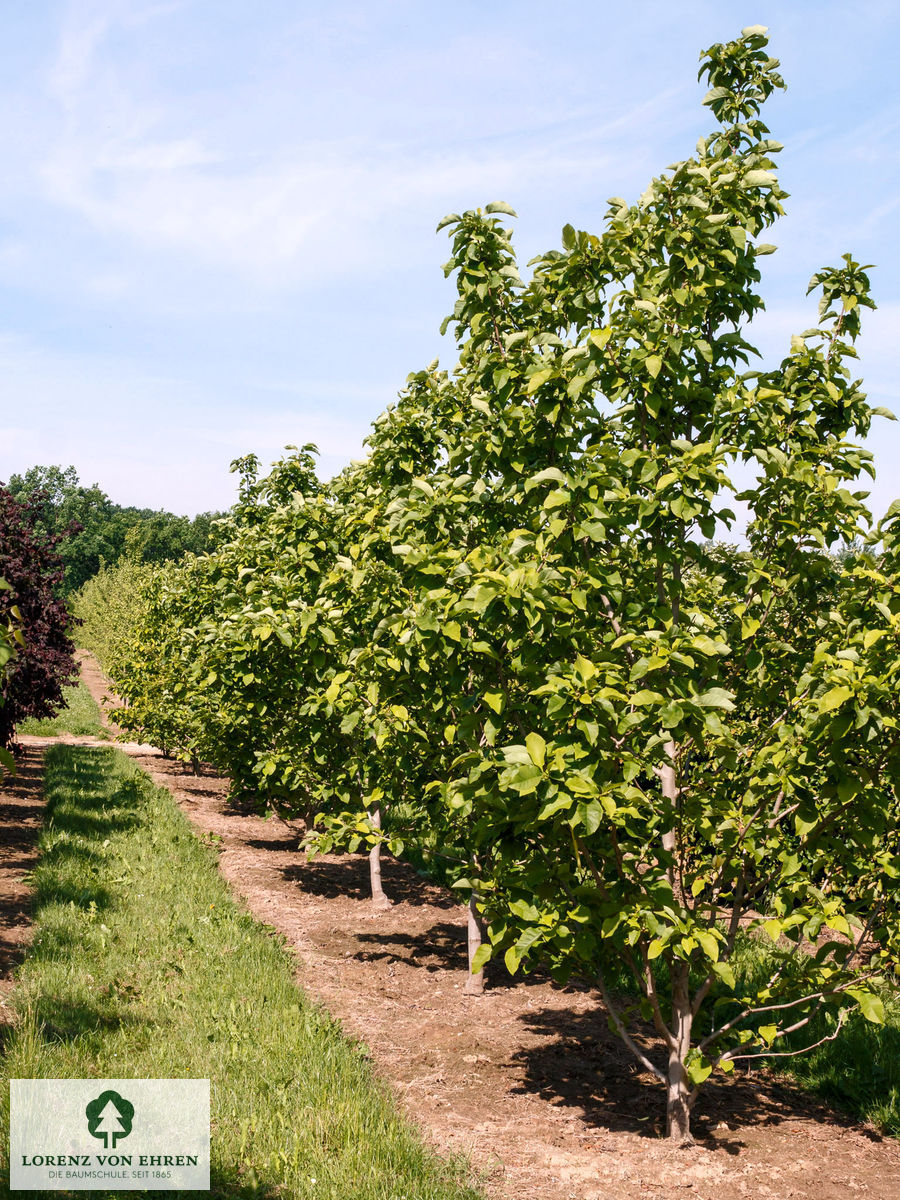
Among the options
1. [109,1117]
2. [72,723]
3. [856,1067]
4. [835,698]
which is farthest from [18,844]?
[72,723]

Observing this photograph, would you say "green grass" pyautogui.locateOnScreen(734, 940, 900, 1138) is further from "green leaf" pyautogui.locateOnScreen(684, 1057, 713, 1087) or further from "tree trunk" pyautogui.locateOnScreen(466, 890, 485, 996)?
"tree trunk" pyautogui.locateOnScreen(466, 890, 485, 996)

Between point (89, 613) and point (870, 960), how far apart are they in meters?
51.6

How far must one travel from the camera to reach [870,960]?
773 centimetres

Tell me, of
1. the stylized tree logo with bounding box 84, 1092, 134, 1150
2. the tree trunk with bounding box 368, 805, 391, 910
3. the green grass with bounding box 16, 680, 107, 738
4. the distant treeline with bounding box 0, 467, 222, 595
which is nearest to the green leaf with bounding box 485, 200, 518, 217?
the stylized tree logo with bounding box 84, 1092, 134, 1150

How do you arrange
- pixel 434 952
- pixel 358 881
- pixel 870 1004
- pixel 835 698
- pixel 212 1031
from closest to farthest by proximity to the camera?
pixel 835 698 < pixel 870 1004 < pixel 212 1031 < pixel 434 952 < pixel 358 881

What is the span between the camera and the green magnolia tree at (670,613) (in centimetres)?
364

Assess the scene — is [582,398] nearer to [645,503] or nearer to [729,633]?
[645,503]

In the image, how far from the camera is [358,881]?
33.7 feet

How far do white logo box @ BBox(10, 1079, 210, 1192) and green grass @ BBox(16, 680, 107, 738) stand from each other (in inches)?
620

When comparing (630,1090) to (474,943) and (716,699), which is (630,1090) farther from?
(716,699)

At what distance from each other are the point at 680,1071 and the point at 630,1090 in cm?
101

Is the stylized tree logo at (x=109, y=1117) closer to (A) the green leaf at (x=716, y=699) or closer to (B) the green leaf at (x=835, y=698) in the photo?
(A) the green leaf at (x=716, y=699)

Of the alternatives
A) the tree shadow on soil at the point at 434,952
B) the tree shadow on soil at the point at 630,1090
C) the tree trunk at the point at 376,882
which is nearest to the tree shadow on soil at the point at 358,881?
the tree trunk at the point at 376,882

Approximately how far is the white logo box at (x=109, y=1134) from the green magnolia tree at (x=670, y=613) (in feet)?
5.46
